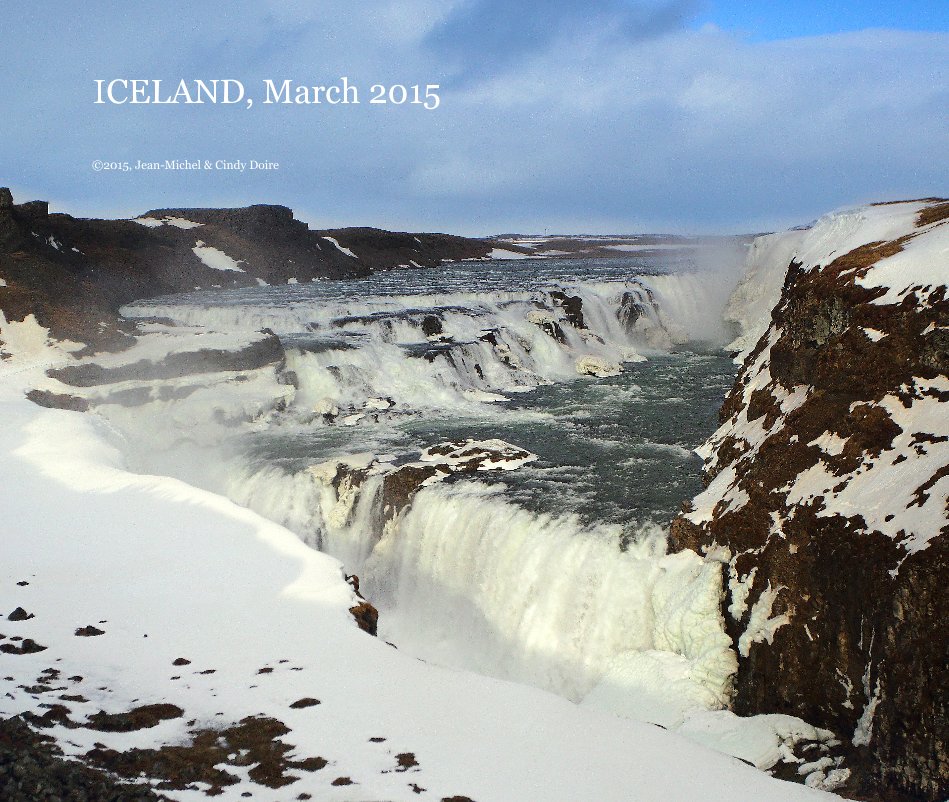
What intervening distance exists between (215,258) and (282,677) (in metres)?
44.4

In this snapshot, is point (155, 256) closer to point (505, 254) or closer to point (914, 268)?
point (914, 268)

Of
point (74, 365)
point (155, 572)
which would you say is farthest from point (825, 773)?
point (74, 365)

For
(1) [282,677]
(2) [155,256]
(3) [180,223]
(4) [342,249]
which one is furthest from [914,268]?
(4) [342,249]

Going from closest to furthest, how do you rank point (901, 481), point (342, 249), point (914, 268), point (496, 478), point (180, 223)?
point (901, 481) → point (914, 268) → point (496, 478) → point (180, 223) → point (342, 249)

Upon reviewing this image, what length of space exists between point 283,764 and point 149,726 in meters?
1.02

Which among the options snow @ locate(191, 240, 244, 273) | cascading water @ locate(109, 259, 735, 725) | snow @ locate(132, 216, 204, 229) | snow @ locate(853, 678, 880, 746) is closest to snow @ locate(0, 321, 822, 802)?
cascading water @ locate(109, 259, 735, 725)

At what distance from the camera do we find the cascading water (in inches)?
373

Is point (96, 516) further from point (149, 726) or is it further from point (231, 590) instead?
point (149, 726)

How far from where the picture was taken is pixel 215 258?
154ft

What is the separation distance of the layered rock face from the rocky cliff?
1691cm

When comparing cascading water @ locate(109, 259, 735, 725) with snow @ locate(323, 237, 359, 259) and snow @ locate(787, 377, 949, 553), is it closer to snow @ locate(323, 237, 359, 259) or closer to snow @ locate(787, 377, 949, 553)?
snow @ locate(787, 377, 949, 553)

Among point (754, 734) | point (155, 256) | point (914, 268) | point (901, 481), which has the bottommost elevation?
point (754, 734)

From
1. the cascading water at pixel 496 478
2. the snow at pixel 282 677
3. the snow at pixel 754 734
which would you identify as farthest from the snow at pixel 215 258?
the snow at pixel 754 734

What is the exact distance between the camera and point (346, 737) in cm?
523
